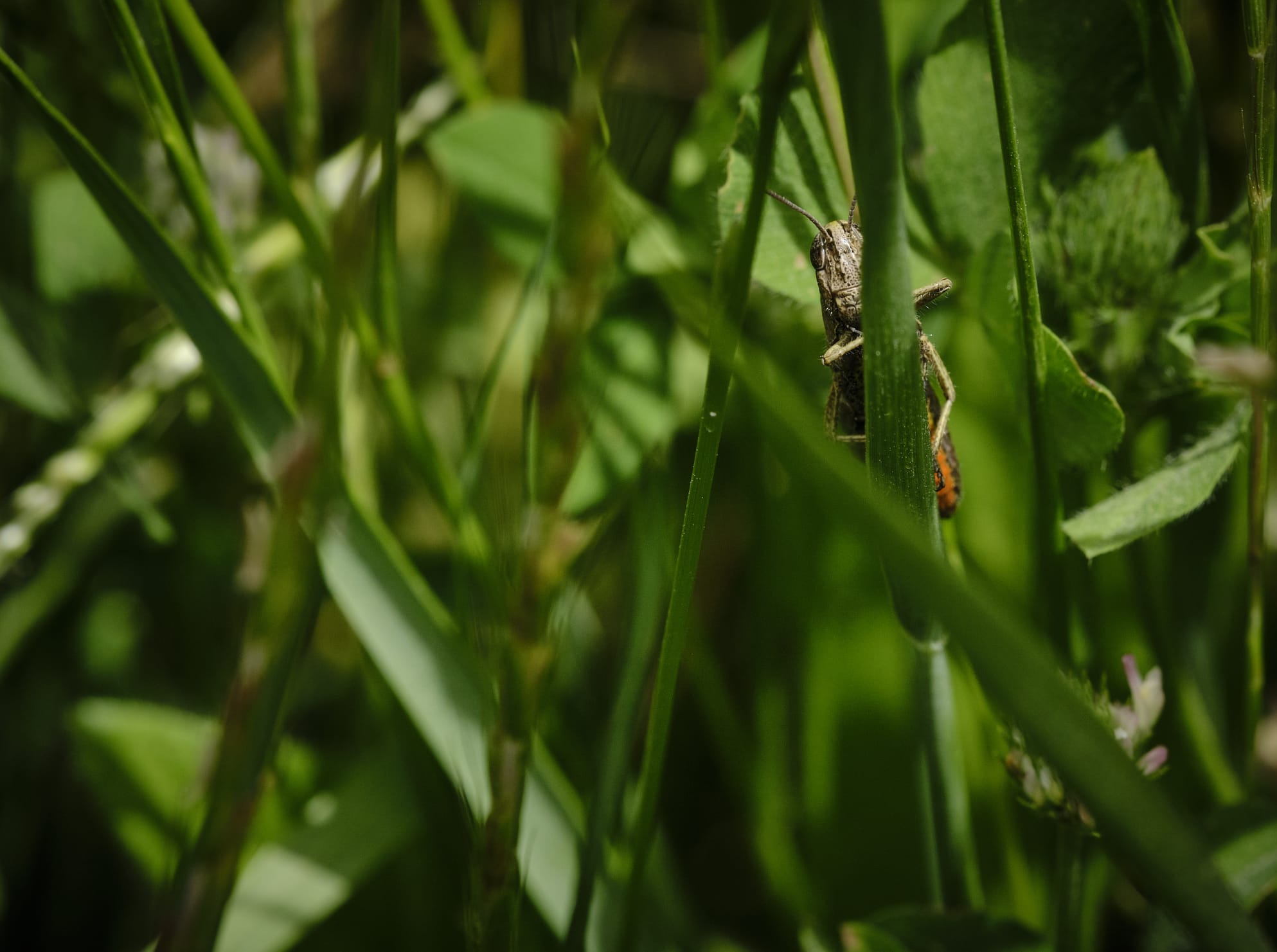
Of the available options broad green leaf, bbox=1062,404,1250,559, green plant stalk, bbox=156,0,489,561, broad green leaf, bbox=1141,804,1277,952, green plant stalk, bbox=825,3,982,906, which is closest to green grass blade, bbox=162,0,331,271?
green plant stalk, bbox=156,0,489,561

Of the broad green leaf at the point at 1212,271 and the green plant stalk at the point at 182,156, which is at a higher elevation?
the green plant stalk at the point at 182,156

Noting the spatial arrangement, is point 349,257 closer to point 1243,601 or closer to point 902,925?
point 902,925

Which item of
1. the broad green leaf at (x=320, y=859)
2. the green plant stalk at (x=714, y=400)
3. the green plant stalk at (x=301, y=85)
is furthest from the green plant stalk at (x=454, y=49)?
the broad green leaf at (x=320, y=859)

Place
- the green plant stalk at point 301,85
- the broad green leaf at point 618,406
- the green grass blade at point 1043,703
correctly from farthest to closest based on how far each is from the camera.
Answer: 1. the green plant stalk at point 301,85
2. the broad green leaf at point 618,406
3. the green grass blade at point 1043,703

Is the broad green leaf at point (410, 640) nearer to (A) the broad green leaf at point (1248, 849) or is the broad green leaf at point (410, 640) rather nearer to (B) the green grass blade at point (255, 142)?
(B) the green grass blade at point (255, 142)

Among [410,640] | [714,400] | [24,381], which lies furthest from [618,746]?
[24,381]

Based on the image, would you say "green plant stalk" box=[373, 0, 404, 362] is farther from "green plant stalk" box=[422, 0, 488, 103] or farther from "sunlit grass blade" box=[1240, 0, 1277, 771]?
"sunlit grass blade" box=[1240, 0, 1277, 771]

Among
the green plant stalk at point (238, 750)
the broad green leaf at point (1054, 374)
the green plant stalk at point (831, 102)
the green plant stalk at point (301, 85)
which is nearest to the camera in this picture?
the green plant stalk at point (238, 750)
